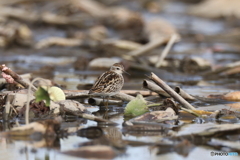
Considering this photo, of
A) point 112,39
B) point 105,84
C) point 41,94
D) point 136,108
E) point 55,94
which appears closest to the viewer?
point 41,94

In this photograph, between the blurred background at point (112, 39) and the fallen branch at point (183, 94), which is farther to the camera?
the blurred background at point (112, 39)

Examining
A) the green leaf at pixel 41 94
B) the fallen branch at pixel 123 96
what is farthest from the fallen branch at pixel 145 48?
the green leaf at pixel 41 94

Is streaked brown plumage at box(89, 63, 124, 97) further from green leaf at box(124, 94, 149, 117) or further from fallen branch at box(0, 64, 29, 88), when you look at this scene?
fallen branch at box(0, 64, 29, 88)

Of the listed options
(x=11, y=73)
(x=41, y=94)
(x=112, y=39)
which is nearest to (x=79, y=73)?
(x=112, y=39)

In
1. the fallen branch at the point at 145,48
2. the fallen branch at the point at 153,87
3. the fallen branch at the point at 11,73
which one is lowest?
the fallen branch at the point at 153,87

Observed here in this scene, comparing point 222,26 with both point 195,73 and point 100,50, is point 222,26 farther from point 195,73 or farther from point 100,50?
point 195,73

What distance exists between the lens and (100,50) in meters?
14.2

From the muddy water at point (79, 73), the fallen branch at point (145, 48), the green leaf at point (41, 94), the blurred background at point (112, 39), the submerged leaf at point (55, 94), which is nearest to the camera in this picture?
the muddy water at point (79, 73)

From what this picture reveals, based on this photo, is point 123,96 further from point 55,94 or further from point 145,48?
point 145,48

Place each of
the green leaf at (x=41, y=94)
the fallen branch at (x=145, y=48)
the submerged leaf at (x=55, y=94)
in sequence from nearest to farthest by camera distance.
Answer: the green leaf at (x=41, y=94) < the submerged leaf at (x=55, y=94) < the fallen branch at (x=145, y=48)

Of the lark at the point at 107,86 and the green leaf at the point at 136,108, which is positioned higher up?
the lark at the point at 107,86

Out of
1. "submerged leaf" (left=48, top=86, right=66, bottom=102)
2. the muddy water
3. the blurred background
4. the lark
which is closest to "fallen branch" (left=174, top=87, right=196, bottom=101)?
the muddy water

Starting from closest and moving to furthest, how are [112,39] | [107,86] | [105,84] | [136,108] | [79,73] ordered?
[136,108] → [107,86] → [105,84] → [79,73] → [112,39]

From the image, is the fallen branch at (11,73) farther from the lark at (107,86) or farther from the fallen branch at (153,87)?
the fallen branch at (153,87)
